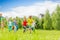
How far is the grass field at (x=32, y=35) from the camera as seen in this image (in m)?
1.58

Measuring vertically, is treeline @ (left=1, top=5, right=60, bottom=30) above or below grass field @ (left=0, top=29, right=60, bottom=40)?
above

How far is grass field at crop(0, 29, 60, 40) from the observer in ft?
5.20

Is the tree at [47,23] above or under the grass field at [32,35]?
above

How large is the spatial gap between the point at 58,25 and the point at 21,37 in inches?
16.9

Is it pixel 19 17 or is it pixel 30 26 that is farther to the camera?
pixel 19 17

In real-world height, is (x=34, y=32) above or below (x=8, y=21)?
below

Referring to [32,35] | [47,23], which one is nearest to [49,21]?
[47,23]

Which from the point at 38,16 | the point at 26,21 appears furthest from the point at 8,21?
the point at 38,16

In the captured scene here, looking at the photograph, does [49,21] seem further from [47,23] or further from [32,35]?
[32,35]

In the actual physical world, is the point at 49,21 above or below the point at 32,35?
above

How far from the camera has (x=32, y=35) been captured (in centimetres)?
162

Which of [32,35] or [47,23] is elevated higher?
[47,23]

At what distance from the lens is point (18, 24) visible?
1688 mm

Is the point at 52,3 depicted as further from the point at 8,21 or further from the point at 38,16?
the point at 8,21
